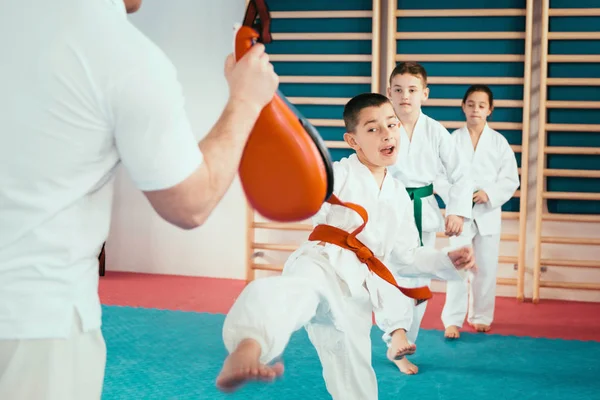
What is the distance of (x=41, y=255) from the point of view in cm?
102

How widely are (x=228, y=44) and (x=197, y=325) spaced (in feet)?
8.67

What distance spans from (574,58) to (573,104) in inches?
13.1

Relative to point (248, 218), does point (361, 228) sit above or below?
above

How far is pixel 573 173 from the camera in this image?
5254mm

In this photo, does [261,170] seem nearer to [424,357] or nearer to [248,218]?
[424,357]

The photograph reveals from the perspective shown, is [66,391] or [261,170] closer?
[66,391]

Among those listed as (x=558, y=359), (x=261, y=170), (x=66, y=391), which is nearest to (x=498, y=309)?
(x=558, y=359)

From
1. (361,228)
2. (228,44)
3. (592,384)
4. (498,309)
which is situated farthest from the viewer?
(228,44)

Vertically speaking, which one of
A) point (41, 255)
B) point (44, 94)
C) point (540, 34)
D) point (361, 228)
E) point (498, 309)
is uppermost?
point (540, 34)

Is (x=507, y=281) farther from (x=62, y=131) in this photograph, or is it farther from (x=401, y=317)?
A: (x=62, y=131)

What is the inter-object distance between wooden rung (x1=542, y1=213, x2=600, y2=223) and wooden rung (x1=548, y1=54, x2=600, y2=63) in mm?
1140

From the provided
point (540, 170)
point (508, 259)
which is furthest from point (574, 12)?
point (508, 259)

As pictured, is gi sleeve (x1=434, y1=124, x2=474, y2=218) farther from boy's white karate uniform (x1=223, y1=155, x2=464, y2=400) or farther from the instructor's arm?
the instructor's arm

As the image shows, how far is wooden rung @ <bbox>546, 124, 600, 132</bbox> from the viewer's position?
17.1 ft
